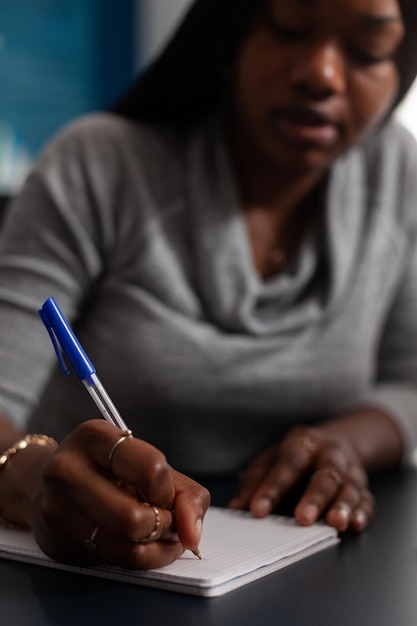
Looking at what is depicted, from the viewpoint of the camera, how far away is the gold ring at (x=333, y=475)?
0.78 meters

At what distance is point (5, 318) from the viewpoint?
2.92ft

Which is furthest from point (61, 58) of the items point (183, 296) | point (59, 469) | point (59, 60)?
point (59, 469)

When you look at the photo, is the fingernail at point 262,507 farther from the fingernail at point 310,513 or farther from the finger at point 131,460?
the finger at point 131,460

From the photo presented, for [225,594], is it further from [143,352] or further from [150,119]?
[150,119]

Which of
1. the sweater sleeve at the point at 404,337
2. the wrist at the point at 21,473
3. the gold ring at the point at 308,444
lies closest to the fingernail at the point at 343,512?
the gold ring at the point at 308,444

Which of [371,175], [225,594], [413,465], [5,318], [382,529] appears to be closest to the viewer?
[225,594]

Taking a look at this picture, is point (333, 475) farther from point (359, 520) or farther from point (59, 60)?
point (59, 60)

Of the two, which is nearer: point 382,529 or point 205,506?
point 205,506

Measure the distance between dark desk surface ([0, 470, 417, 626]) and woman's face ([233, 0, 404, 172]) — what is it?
1.66 ft

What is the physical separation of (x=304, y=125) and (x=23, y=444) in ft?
1.55

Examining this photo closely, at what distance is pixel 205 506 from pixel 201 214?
0.54m

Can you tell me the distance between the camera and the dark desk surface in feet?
1.64

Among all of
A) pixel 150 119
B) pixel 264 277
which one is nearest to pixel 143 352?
pixel 264 277

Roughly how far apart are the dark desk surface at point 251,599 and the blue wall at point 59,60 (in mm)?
2601
